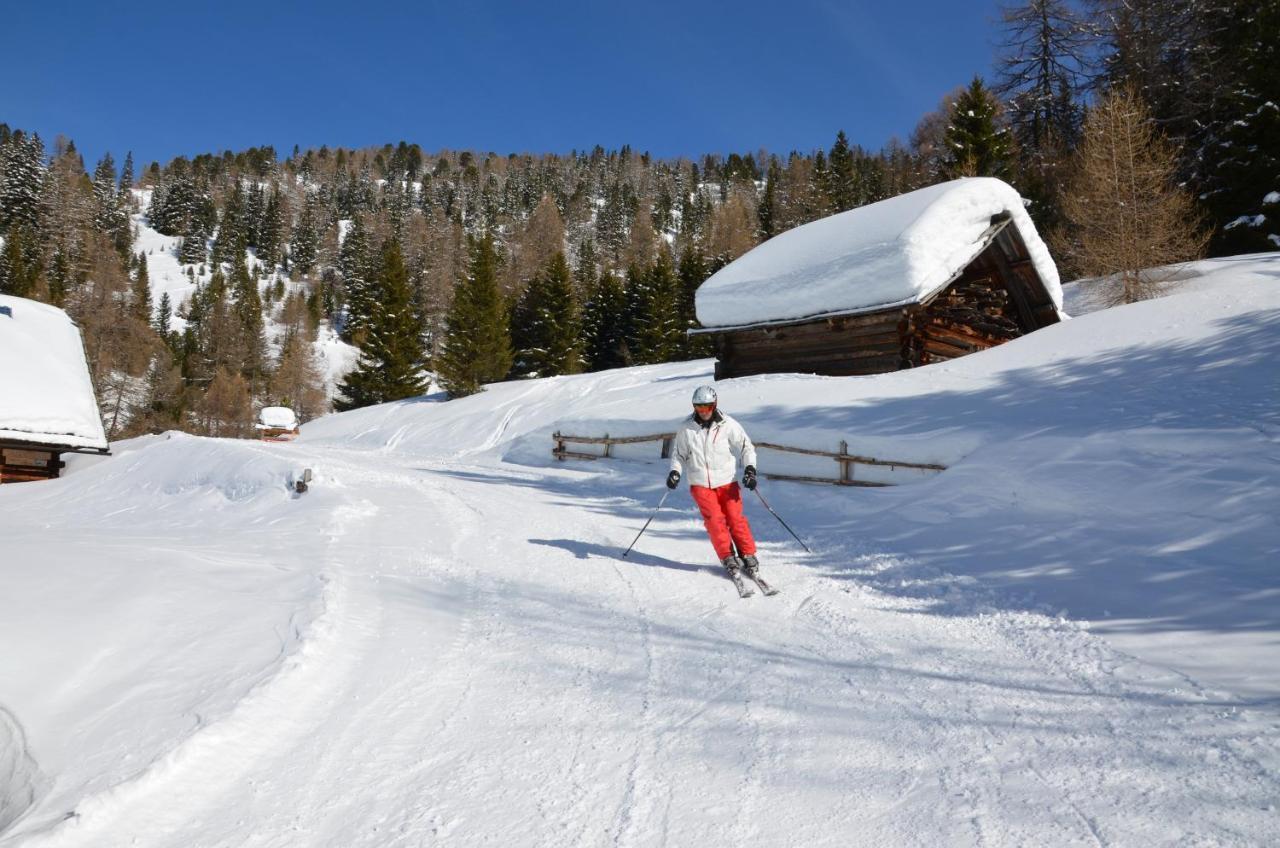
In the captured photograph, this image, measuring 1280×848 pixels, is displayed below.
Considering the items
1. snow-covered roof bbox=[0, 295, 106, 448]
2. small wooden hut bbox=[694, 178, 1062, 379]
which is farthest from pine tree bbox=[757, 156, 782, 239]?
snow-covered roof bbox=[0, 295, 106, 448]

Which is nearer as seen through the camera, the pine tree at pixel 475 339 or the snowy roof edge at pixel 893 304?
the snowy roof edge at pixel 893 304

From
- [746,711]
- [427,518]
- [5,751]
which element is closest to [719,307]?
[427,518]

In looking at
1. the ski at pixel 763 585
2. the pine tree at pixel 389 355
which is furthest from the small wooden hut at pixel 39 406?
the ski at pixel 763 585

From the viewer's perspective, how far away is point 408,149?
547 ft

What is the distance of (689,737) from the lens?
3389mm

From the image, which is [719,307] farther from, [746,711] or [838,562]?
[746,711]

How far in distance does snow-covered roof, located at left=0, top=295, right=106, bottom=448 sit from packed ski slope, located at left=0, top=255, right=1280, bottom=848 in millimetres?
13921

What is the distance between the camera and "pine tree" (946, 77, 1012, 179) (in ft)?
110

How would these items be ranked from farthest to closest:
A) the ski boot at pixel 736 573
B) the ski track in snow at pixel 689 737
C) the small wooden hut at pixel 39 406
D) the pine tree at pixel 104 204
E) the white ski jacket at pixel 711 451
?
the pine tree at pixel 104 204
the small wooden hut at pixel 39 406
the white ski jacket at pixel 711 451
the ski boot at pixel 736 573
the ski track in snow at pixel 689 737

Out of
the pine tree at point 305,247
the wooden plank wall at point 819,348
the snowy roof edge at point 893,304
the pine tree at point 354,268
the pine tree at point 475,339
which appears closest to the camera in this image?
the snowy roof edge at point 893,304

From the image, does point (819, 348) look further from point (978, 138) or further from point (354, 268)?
point (354, 268)

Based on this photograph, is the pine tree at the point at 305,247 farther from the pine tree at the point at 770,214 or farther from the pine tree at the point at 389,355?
the pine tree at the point at 389,355

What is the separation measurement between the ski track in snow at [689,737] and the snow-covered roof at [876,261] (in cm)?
1187

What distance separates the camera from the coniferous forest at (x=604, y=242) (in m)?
24.5
